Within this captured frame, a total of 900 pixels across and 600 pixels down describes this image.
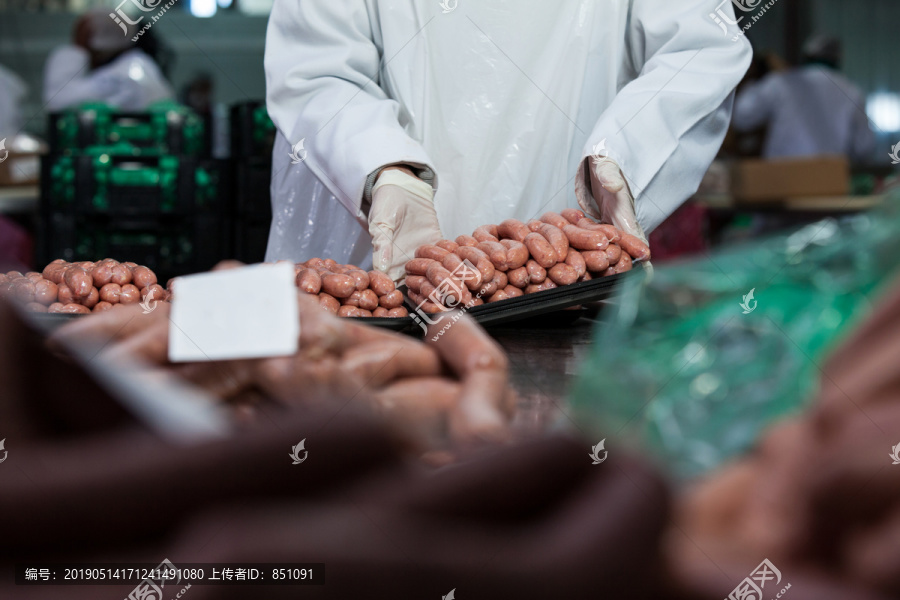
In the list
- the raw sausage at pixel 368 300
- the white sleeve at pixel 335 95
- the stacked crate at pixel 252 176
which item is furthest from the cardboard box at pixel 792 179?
the raw sausage at pixel 368 300

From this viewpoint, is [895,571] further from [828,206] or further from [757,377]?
[828,206]

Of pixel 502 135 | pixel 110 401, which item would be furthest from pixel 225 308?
pixel 502 135

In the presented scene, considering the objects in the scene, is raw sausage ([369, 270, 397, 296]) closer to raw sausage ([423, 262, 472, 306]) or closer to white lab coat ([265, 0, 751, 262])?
raw sausage ([423, 262, 472, 306])

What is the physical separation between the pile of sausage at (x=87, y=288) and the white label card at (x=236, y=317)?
119 cm

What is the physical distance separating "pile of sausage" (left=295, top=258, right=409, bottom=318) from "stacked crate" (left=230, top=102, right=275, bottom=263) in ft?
9.04

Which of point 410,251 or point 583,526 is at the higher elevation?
point 583,526

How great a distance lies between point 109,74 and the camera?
555 centimetres

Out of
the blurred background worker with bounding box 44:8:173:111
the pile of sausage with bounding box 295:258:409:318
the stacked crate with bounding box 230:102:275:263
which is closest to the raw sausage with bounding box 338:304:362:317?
the pile of sausage with bounding box 295:258:409:318

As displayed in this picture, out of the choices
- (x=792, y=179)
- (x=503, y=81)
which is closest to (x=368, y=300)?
(x=503, y=81)

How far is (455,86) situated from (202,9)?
10.8 metres

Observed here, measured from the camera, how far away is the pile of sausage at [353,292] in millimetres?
1674

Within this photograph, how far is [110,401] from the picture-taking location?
365 mm

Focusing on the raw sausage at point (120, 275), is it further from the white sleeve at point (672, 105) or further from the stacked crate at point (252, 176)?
the stacked crate at point (252, 176)

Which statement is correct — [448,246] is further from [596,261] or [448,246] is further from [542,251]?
[596,261]
